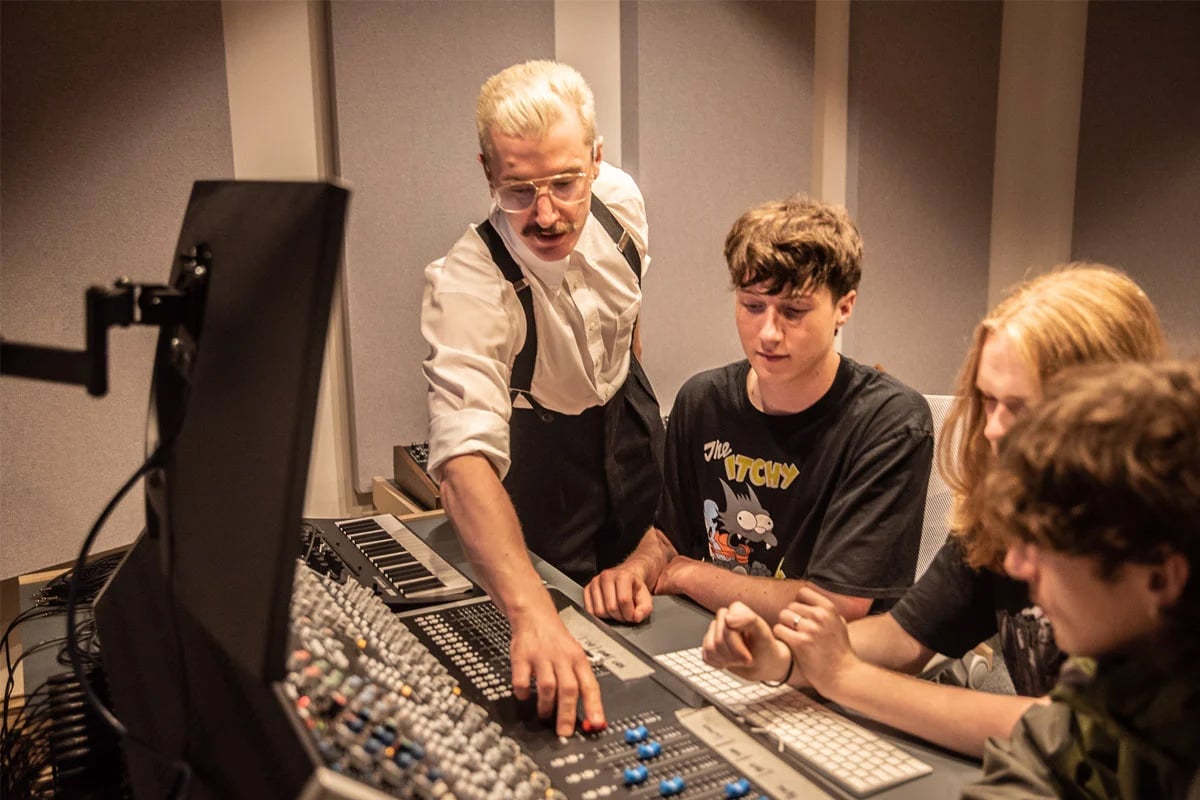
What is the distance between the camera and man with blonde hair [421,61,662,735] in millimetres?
1307

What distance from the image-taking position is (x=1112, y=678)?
692 mm

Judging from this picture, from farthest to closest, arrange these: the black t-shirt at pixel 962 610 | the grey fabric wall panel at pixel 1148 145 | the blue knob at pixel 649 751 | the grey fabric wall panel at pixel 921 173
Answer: the grey fabric wall panel at pixel 921 173 < the grey fabric wall panel at pixel 1148 145 < the black t-shirt at pixel 962 610 < the blue knob at pixel 649 751

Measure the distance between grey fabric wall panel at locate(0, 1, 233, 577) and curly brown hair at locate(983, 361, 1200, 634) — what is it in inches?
83.1

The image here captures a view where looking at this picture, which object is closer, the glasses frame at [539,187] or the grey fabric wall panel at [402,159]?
the glasses frame at [539,187]

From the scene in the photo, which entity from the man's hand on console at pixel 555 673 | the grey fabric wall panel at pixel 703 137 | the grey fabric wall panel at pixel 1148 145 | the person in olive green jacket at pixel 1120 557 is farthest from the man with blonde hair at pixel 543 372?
the grey fabric wall panel at pixel 1148 145

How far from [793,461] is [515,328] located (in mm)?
556

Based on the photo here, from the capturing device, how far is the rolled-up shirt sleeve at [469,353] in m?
1.45

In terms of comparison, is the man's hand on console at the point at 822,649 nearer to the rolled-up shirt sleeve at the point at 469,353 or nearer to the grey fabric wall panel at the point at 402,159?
the rolled-up shirt sleeve at the point at 469,353

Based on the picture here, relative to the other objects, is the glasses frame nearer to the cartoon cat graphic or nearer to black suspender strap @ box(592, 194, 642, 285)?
black suspender strap @ box(592, 194, 642, 285)

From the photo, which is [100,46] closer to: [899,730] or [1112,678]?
[899,730]

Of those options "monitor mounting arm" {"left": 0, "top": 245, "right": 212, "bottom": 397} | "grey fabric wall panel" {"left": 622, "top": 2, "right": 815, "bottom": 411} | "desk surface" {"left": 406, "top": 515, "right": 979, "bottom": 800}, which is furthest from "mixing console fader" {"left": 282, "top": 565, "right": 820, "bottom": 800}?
"grey fabric wall panel" {"left": 622, "top": 2, "right": 815, "bottom": 411}

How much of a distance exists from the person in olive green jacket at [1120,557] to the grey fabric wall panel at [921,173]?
2.78 metres

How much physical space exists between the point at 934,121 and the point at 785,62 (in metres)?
0.68

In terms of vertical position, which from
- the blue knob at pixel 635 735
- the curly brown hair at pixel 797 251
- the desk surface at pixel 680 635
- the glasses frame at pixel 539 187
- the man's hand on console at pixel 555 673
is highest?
the glasses frame at pixel 539 187
